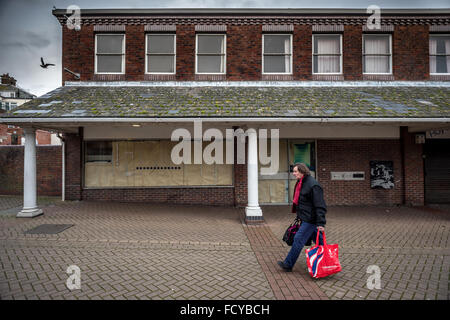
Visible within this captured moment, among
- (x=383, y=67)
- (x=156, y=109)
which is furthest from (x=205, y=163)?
(x=383, y=67)

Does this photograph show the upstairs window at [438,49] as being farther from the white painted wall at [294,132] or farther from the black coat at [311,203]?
the black coat at [311,203]

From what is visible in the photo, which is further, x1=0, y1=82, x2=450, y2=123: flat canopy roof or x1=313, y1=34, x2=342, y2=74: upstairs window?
x1=313, y1=34, x2=342, y2=74: upstairs window

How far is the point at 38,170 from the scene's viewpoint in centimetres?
1029

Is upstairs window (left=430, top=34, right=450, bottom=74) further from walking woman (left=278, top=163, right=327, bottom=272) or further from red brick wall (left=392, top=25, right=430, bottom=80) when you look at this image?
walking woman (left=278, top=163, right=327, bottom=272)

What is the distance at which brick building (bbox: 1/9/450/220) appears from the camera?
8.87 m

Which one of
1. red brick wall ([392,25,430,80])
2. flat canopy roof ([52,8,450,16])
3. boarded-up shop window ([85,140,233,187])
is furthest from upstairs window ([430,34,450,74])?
boarded-up shop window ([85,140,233,187])

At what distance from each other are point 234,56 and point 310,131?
13.5 feet

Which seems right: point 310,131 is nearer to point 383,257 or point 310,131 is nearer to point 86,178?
point 383,257

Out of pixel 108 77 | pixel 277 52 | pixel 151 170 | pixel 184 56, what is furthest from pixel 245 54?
pixel 151 170

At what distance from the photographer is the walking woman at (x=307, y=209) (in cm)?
346

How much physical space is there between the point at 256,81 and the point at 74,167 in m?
7.75

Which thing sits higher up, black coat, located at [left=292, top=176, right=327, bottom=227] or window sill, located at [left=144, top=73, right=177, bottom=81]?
window sill, located at [left=144, top=73, right=177, bottom=81]

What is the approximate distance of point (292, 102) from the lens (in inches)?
286

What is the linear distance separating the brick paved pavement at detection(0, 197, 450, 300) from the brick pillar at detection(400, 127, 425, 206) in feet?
5.47
